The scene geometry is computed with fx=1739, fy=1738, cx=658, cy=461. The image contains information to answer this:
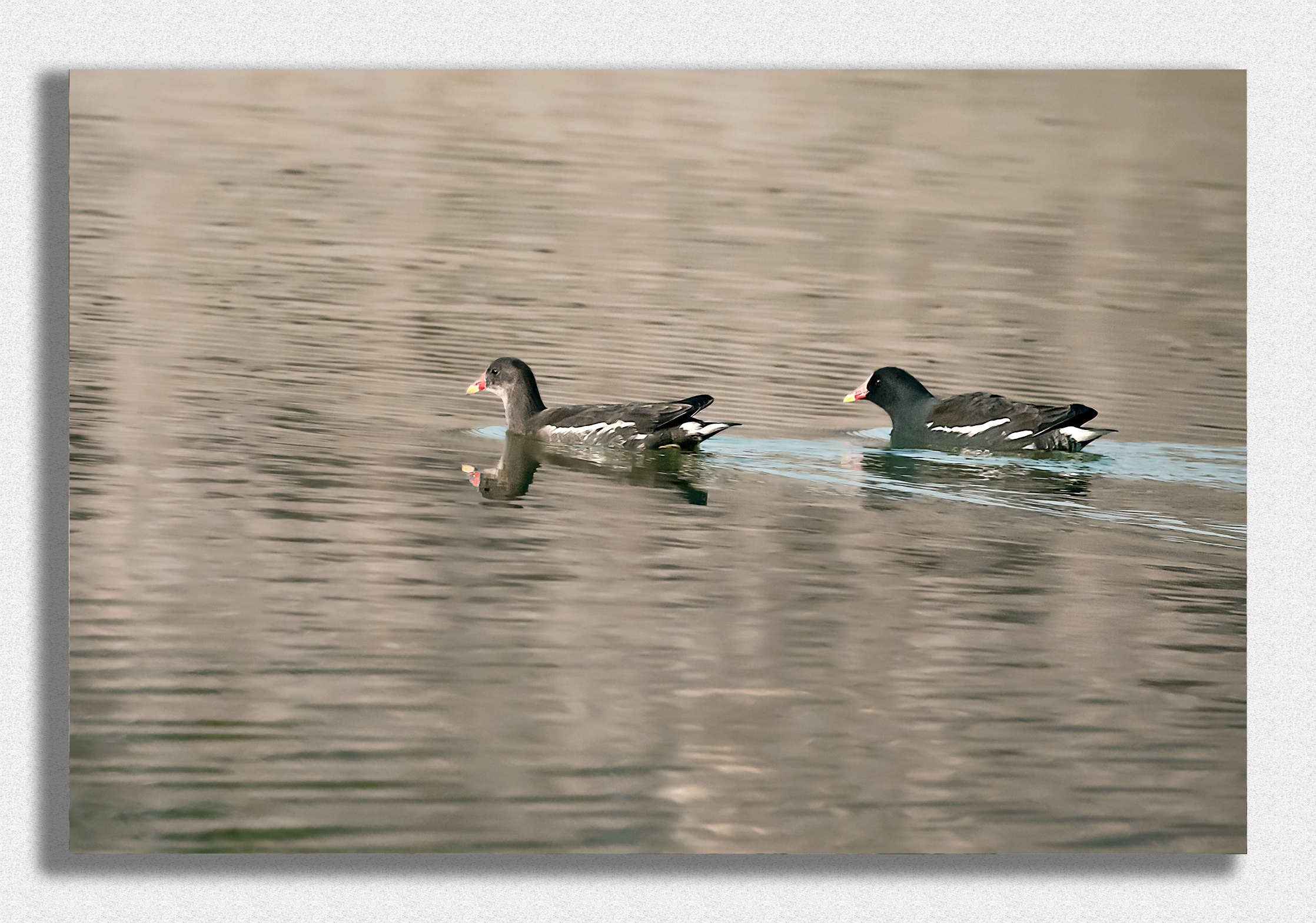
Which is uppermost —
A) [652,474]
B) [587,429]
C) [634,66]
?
[634,66]

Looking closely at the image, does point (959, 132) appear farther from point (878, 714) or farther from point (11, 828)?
point (11, 828)

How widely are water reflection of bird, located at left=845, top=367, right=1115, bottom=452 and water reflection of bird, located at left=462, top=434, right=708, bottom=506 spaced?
0.81 metres

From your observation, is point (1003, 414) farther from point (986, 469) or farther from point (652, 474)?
point (652, 474)

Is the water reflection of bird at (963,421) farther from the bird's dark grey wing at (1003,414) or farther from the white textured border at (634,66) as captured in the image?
the white textured border at (634,66)

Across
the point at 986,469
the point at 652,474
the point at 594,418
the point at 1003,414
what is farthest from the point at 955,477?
the point at 594,418

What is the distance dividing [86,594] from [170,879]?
1.04 meters

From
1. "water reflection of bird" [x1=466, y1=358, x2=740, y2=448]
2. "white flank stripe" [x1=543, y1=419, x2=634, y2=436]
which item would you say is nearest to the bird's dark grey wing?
"water reflection of bird" [x1=466, y1=358, x2=740, y2=448]

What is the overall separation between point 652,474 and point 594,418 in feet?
1.29

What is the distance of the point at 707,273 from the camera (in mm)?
7168

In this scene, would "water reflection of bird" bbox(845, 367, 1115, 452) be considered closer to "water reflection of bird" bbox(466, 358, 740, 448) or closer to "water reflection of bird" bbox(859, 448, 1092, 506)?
"water reflection of bird" bbox(859, 448, 1092, 506)

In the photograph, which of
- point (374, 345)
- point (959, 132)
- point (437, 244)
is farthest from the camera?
point (374, 345)

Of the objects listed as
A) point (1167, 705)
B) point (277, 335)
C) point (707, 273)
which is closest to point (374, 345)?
point (277, 335)

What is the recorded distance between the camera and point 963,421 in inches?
292

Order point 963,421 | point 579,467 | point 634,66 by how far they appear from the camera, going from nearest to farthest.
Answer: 1. point 634,66
2. point 963,421
3. point 579,467
